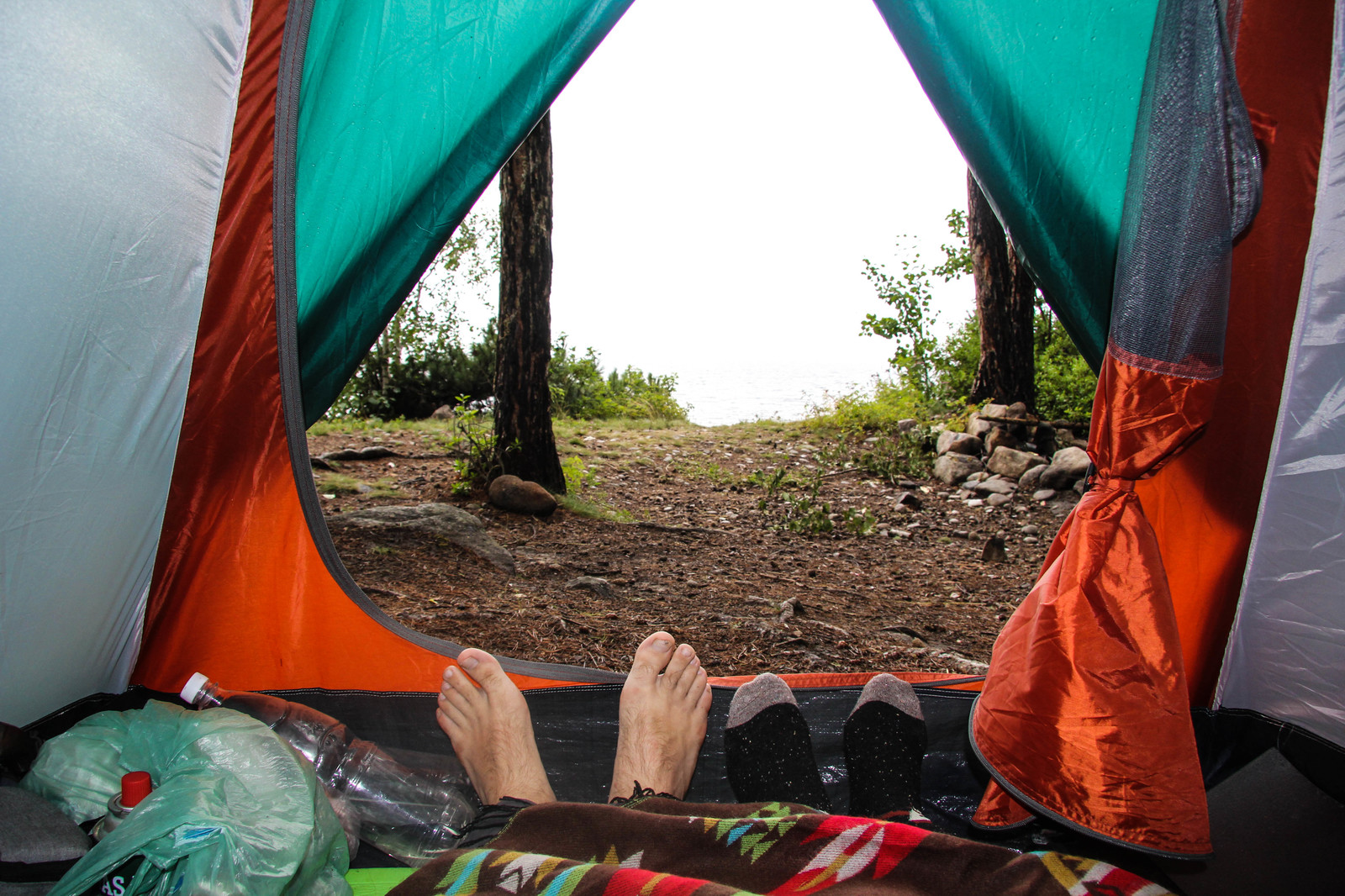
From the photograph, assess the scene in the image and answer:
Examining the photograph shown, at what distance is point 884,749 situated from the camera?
154 centimetres

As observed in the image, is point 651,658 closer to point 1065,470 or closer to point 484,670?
point 484,670

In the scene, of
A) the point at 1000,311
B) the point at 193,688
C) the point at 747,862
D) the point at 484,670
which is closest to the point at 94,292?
the point at 193,688

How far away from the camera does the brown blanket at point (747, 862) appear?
921mm

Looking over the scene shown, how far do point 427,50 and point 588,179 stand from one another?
9.31 meters

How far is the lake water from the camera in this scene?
707cm

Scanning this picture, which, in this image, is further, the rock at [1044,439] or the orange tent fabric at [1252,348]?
the rock at [1044,439]

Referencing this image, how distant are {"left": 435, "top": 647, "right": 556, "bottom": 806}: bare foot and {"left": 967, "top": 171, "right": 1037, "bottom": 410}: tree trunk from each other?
4.43 m

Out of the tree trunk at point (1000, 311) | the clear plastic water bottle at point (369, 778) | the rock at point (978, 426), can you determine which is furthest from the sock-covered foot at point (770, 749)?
the tree trunk at point (1000, 311)

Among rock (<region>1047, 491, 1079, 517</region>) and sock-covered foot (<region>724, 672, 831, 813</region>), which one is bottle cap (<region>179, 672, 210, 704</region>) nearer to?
sock-covered foot (<region>724, 672, 831, 813</region>)

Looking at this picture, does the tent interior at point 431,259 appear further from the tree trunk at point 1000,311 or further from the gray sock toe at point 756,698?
the tree trunk at point 1000,311

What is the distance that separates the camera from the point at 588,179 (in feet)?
34.0

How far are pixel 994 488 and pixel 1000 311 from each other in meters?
1.36

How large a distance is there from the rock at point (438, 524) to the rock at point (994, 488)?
2731 mm

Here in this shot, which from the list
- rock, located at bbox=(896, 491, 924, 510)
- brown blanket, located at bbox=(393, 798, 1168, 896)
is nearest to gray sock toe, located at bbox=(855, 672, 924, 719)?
brown blanket, located at bbox=(393, 798, 1168, 896)
